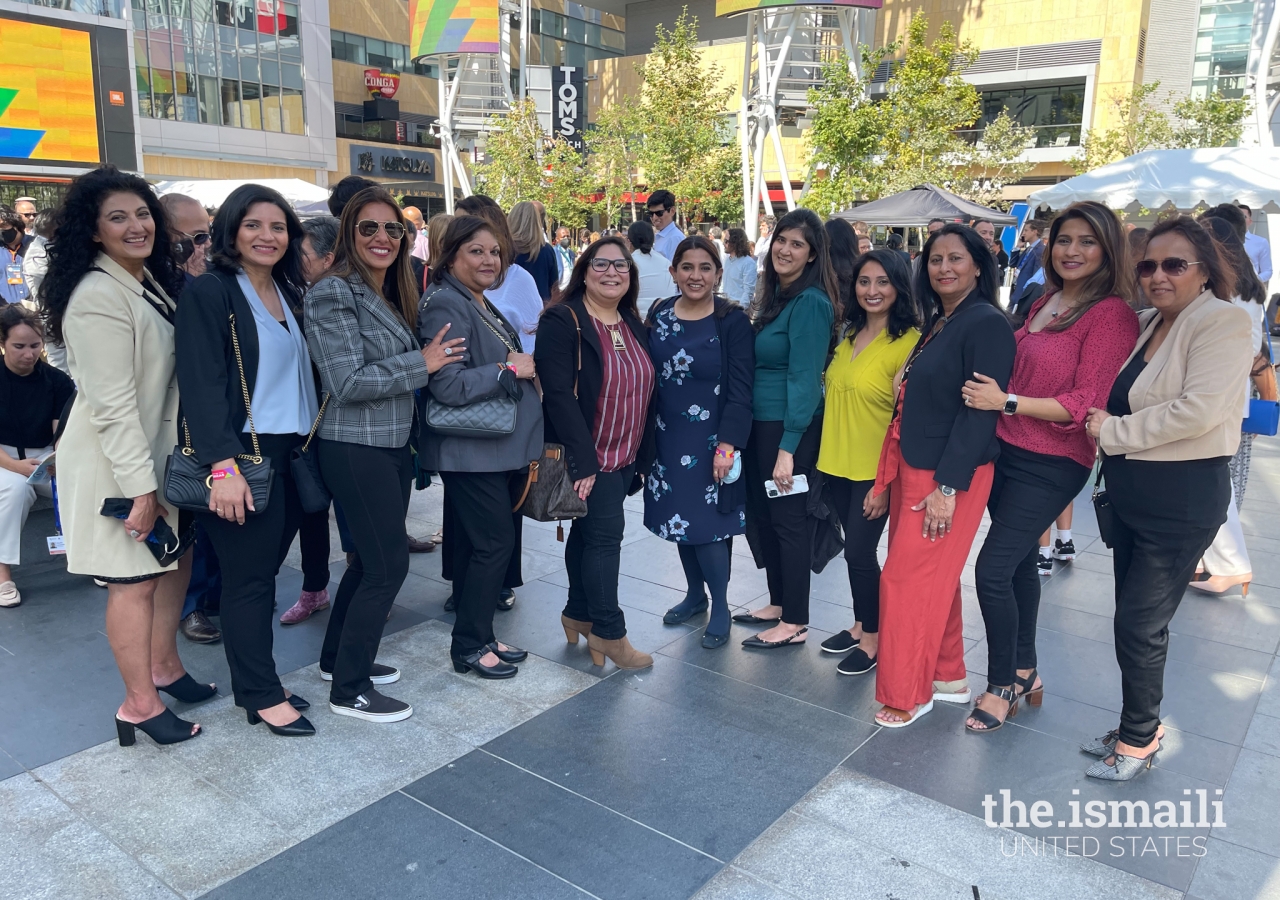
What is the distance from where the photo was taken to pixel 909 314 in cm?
387

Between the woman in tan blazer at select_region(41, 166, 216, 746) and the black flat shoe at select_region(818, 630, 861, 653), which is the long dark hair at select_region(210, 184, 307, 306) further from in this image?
the black flat shoe at select_region(818, 630, 861, 653)

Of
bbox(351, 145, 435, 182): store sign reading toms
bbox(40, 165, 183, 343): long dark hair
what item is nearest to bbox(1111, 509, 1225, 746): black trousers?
bbox(40, 165, 183, 343): long dark hair

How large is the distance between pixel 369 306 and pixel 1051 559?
4.27 metres

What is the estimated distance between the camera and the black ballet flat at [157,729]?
3.42 m

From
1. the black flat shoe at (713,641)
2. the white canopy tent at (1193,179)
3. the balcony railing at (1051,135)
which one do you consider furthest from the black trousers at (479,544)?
the balcony railing at (1051,135)

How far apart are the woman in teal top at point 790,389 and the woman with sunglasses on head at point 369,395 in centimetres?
141

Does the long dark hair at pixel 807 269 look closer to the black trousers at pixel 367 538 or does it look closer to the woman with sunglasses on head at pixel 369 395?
the woman with sunglasses on head at pixel 369 395

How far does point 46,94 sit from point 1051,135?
34.9 m

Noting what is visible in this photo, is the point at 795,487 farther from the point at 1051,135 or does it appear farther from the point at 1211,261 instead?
the point at 1051,135

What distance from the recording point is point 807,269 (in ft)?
13.7

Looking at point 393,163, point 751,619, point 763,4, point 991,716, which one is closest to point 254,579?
point 751,619

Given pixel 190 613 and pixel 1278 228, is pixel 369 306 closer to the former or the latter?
pixel 190 613

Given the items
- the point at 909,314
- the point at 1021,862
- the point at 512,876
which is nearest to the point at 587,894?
the point at 512,876

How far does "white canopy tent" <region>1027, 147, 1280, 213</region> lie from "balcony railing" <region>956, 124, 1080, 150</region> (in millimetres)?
28491
